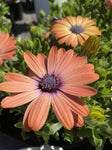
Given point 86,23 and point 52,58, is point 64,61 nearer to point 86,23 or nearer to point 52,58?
point 52,58

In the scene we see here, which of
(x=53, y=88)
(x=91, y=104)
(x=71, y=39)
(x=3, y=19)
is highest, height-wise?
(x=3, y=19)

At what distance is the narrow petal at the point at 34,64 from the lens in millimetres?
441

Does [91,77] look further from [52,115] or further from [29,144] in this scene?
[29,144]

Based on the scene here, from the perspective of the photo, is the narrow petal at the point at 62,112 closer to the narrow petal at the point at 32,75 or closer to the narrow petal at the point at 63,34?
the narrow petal at the point at 32,75

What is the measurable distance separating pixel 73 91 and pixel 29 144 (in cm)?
39

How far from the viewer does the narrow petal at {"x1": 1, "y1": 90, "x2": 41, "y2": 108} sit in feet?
1.21

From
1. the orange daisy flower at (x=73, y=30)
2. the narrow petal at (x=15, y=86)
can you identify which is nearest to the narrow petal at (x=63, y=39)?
the orange daisy flower at (x=73, y=30)

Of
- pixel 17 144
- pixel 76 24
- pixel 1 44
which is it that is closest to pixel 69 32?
pixel 76 24

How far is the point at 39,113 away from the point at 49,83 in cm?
11

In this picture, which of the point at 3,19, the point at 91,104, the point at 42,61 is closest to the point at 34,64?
the point at 42,61

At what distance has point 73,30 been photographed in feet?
2.15

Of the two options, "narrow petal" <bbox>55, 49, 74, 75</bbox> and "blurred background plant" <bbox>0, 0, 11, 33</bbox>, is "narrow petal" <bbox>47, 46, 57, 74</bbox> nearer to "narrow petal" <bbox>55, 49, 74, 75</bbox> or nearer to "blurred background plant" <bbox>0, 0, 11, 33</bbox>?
"narrow petal" <bbox>55, 49, 74, 75</bbox>

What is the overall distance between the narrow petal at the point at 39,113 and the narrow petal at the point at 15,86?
0.14 feet

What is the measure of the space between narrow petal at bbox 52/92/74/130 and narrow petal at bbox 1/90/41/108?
52 millimetres
